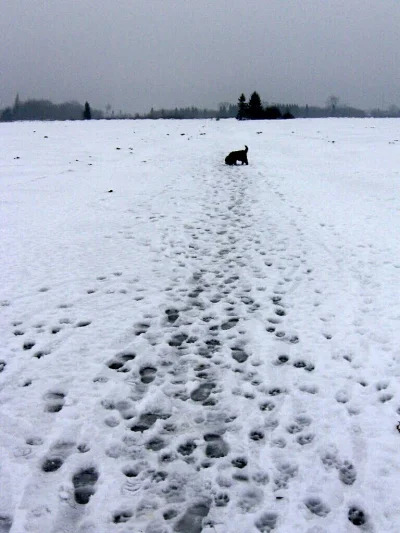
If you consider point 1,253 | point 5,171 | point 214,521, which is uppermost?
point 5,171

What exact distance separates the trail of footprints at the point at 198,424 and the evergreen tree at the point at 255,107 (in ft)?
241

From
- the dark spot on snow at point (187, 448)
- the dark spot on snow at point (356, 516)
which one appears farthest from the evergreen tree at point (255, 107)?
the dark spot on snow at point (356, 516)

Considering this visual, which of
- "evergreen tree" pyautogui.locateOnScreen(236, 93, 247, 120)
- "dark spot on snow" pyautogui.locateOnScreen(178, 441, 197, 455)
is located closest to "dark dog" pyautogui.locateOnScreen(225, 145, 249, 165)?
"dark spot on snow" pyautogui.locateOnScreen(178, 441, 197, 455)

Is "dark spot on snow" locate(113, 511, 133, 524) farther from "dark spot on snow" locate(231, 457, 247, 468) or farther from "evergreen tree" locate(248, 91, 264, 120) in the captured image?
"evergreen tree" locate(248, 91, 264, 120)

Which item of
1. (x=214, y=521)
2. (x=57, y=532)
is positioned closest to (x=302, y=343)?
(x=214, y=521)

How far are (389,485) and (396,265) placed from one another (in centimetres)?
471

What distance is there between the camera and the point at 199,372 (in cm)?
426

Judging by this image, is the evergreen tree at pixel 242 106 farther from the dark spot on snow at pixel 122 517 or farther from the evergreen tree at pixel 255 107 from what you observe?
the dark spot on snow at pixel 122 517

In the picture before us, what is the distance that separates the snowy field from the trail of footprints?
0.05 ft

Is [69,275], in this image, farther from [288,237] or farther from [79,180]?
[79,180]

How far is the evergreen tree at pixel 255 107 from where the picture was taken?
72.8 m

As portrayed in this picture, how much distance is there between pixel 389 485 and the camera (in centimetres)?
296

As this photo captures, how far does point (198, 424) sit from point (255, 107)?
252ft

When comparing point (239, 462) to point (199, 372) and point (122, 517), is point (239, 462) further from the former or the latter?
point (199, 372)
